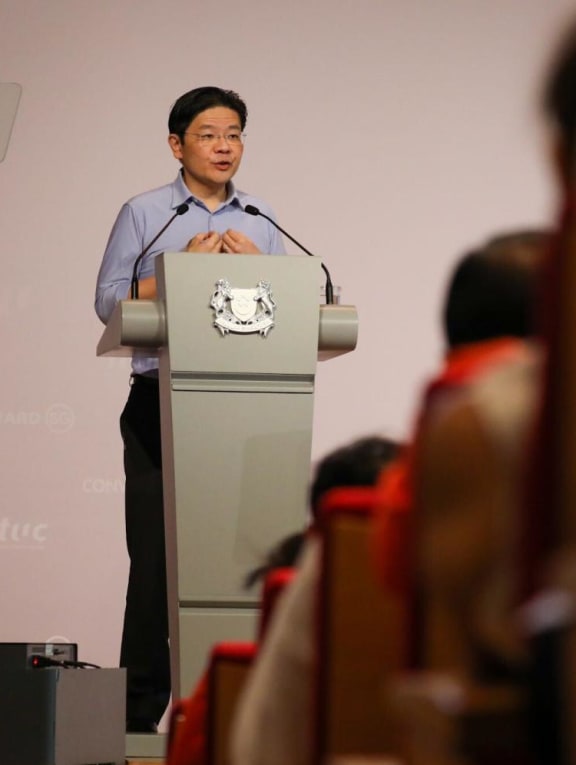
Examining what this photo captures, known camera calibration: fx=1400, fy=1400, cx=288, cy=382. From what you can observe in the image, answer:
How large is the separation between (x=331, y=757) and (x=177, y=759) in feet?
1.86

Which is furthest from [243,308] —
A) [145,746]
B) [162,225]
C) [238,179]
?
[238,179]

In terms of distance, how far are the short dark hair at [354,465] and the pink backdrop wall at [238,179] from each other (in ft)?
10.8

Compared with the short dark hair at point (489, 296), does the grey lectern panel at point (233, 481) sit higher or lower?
lower

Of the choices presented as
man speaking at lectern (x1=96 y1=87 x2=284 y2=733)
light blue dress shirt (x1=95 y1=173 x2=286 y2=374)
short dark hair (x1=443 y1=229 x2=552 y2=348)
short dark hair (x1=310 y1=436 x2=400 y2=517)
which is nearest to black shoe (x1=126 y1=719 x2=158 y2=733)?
man speaking at lectern (x1=96 y1=87 x2=284 y2=733)

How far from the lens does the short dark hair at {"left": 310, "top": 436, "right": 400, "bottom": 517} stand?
1.38 metres

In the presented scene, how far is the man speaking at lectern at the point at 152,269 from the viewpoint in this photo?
125 inches

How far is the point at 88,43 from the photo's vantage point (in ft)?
15.7

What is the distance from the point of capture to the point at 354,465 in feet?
4.55

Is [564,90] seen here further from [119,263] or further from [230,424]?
[119,263]

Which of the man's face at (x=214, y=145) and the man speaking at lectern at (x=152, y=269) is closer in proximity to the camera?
the man speaking at lectern at (x=152, y=269)

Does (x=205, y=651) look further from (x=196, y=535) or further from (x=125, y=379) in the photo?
(x=125, y=379)

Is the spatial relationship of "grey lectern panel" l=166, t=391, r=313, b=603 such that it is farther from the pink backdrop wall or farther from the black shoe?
the pink backdrop wall

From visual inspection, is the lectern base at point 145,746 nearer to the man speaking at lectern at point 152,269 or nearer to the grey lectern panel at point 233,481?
the man speaking at lectern at point 152,269

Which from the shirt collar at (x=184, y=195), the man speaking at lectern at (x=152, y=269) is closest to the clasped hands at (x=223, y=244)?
the man speaking at lectern at (x=152, y=269)
